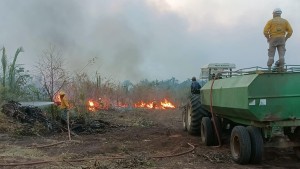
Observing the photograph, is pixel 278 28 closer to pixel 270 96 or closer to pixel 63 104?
pixel 270 96

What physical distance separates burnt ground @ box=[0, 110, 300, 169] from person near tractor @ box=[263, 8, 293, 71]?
251cm

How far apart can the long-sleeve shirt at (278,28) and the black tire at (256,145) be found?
350cm

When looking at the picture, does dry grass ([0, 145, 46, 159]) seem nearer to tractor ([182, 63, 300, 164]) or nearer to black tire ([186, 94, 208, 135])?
tractor ([182, 63, 300, 164])

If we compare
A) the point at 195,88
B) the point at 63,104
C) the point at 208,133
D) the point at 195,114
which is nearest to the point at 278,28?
the point at 208,133

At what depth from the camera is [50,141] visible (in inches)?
483

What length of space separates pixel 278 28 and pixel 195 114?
3564 millimetres

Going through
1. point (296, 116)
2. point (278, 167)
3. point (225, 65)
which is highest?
point (225, 65)

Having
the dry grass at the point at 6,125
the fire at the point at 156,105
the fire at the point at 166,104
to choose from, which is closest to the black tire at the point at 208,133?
the dry grass at the point at 6,125

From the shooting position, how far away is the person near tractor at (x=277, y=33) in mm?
10883

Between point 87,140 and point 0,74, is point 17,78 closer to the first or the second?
point 0,74

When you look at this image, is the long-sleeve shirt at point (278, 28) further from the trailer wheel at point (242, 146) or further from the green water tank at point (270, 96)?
the trailer wheel at point (242, 146)

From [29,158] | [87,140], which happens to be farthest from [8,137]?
[29,158]

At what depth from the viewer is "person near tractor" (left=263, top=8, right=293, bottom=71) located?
35.7 feet

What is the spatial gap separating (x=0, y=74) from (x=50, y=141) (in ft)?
25.2
